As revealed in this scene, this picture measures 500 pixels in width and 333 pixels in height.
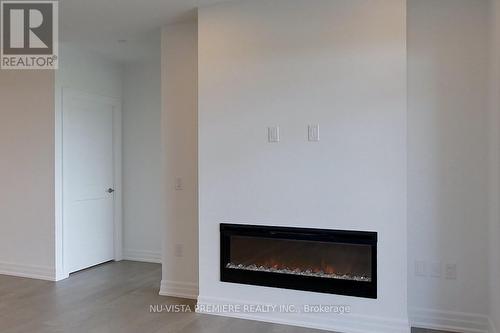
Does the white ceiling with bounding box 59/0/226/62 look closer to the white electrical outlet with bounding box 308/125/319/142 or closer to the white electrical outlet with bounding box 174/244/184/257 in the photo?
the white electrical outlet with bounding box 308/125/319/142

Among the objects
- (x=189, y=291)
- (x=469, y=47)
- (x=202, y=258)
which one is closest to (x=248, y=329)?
(x=202, y=258)

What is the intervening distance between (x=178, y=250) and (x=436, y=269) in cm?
236

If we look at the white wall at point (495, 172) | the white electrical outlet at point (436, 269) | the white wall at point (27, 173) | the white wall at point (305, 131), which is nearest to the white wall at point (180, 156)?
the white wall at point (305, 131)

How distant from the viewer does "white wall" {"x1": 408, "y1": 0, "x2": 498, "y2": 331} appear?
10.3 feet

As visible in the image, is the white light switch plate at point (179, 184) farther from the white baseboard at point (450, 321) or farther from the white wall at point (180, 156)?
the white baseboard at point (450, 321)

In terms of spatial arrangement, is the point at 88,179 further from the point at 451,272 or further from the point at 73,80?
the point at 451,272

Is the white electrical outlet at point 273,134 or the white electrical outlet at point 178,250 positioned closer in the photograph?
the white electrical outlet at point 273,134

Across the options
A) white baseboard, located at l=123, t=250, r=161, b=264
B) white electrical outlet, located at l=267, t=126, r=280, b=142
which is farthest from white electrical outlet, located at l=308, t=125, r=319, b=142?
white baseboard, located at l=123, t=250, r=161, b=264

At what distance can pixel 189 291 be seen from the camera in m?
4.00

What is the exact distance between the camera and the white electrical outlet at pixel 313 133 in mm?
3232

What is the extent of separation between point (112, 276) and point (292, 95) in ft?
10.1

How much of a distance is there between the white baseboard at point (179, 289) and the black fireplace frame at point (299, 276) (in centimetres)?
60

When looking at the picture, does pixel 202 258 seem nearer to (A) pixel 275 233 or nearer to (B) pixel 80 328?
(A) pixel 275 233

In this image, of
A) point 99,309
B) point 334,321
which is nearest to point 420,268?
point 334,321
